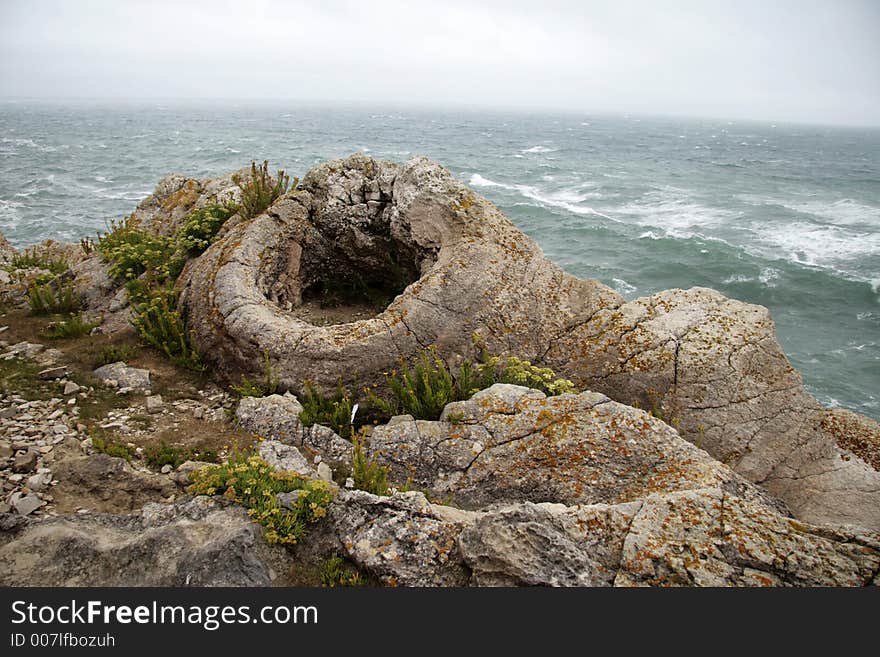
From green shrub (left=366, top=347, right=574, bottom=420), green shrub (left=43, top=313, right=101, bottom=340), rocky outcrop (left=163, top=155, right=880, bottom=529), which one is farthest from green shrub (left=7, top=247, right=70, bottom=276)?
green shrub (left=366, top=347, right=574, bottom=420)

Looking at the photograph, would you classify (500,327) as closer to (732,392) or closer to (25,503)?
(732,392)

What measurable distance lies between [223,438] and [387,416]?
2576 millimetres

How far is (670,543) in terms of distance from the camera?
4.95 metres

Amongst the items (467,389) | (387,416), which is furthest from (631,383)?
(387,416)

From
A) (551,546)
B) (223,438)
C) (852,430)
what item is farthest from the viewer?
(852,430)

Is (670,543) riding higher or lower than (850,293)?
higher

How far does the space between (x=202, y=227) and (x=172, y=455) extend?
267 inches

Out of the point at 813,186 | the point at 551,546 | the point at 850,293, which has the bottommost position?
the point at 850,293

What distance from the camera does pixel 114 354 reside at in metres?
9.34

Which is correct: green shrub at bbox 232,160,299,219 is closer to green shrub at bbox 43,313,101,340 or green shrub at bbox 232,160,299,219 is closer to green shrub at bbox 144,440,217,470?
green shrub at bbox 43,313,101,340

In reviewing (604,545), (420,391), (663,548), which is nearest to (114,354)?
(420,391)

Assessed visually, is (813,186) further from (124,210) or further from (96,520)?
(96,520)

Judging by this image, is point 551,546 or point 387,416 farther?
point 387,416

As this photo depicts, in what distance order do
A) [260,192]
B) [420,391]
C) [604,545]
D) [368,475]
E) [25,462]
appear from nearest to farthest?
[604,545] < [25,462] < [368,475] < [420,391] < [260,192]
